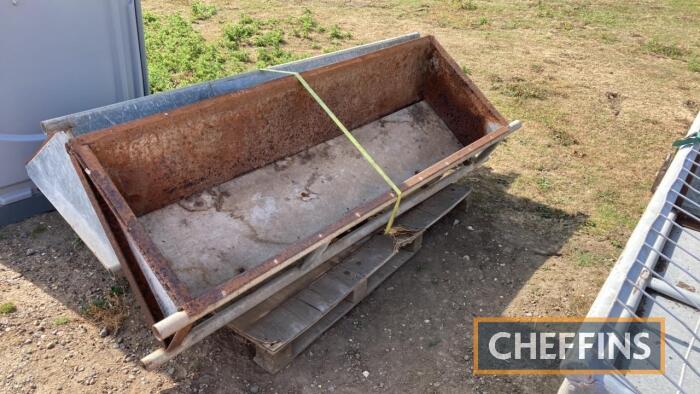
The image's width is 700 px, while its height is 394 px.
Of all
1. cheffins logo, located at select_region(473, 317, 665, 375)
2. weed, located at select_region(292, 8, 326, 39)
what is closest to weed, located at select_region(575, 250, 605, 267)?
cheffins logo, located at select_region(473, 317, 665, 375)

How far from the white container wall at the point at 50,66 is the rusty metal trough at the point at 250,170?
78 cm

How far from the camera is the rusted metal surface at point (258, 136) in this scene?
245 centimetres

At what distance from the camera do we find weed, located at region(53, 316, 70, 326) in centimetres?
316

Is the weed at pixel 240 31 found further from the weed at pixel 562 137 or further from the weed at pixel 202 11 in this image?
the weed at pixel 562 137

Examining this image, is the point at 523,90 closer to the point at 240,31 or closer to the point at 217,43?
the point at 240,31

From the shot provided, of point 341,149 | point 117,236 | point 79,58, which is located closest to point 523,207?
point 341,149

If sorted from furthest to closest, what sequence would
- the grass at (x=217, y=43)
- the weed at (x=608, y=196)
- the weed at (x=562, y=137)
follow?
the grass at (x=217, y=43), the weed at (x=562, y=137), the weed at (x=608, y=196)

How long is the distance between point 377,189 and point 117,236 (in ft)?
6.79

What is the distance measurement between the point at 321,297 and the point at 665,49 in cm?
897

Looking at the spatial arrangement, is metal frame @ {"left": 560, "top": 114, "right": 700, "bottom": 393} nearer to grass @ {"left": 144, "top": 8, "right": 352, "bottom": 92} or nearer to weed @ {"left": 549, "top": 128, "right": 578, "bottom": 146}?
weed @ {"left": 549, "top": 128, "right": 578, "bottom": 146}

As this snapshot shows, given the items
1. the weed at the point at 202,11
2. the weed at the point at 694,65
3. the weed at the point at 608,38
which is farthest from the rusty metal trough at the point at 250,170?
the weed at the point at 608,38

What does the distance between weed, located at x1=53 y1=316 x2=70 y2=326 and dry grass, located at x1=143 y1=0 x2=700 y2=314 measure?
3.03 m

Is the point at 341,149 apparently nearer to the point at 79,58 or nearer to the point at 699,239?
the point at 79,58

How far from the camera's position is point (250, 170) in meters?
3.78
